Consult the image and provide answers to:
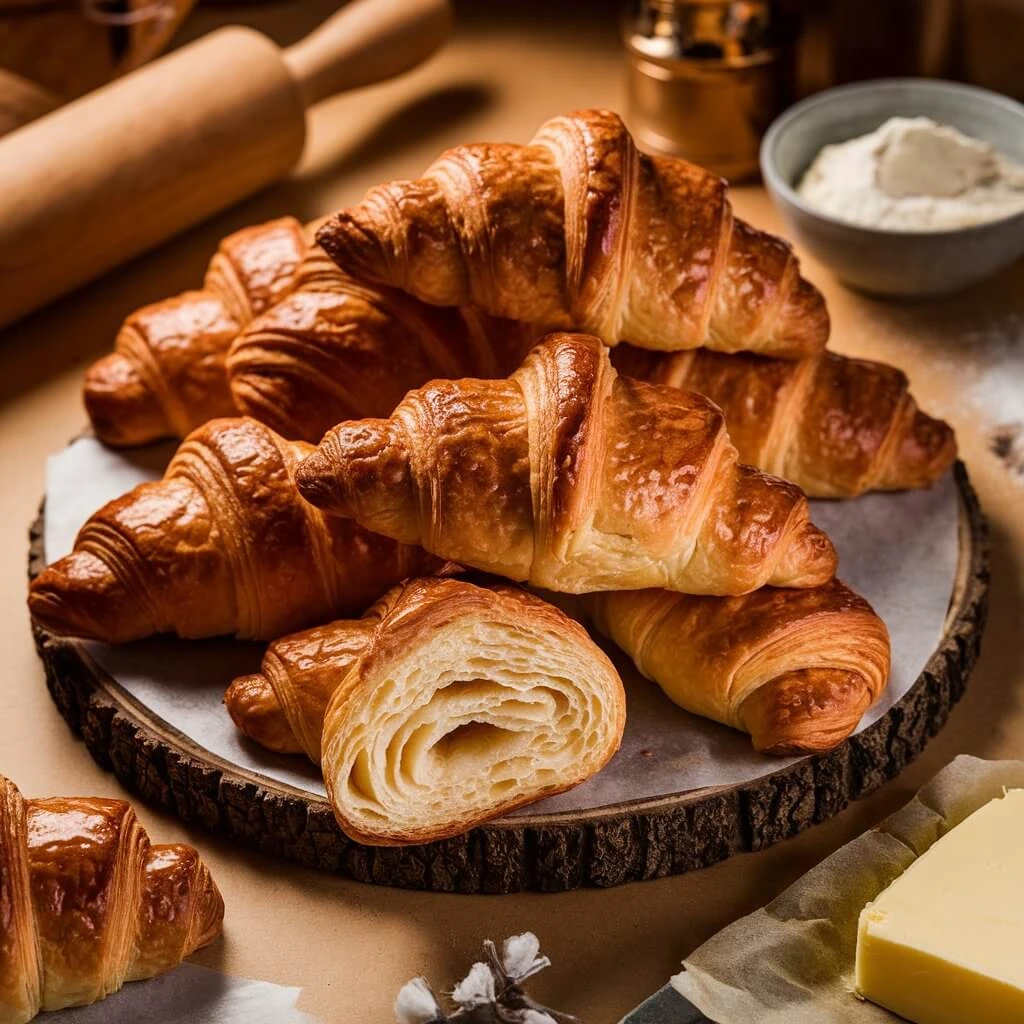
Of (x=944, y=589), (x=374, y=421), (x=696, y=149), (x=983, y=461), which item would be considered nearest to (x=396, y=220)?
(x=374, y=421)

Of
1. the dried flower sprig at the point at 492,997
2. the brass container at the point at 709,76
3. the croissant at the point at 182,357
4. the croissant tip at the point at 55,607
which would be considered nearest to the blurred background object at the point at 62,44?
the brass container at the point at 709,76

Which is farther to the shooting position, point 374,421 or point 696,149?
point 696,149

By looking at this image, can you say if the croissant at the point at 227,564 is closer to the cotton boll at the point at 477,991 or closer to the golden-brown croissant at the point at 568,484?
the golden-brown croissant at the point at 568,484

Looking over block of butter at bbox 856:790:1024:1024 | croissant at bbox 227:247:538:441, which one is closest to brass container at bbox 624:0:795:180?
croissant at bbox 227:247:538:441

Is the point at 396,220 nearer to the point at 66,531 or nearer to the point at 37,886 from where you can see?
the point at 66,531

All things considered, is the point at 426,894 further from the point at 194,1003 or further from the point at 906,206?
the point at 906,206

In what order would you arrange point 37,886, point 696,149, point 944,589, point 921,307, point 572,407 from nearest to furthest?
point 37,886, point 572,407, point 944,589, point 921,307, point 696,149
